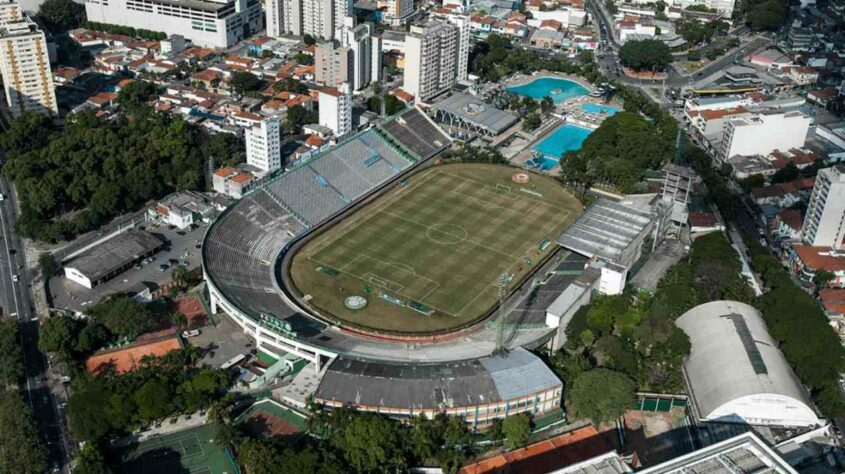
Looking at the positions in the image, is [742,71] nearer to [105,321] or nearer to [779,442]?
[779,442]

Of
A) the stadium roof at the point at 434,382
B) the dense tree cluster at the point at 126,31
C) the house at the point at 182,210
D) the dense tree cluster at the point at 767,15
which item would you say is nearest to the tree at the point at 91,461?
the stadium roof at the point at 434,382

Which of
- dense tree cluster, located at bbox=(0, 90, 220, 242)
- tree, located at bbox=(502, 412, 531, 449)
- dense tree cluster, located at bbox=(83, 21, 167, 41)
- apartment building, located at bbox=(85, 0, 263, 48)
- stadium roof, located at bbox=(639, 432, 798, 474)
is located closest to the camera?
stadium roof, located at bbox=(639, 432, 798, 474)

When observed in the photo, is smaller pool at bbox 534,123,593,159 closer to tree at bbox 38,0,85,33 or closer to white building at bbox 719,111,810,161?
white building at bbox 719,111,810,161

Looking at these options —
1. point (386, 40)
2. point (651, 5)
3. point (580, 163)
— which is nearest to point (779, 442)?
point (580, 163)

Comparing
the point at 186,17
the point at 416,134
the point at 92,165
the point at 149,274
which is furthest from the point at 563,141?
the point at 186,17

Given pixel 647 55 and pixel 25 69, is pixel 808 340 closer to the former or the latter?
pixel 647 55

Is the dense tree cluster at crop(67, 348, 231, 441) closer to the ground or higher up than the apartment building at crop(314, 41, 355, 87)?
closer to the ground

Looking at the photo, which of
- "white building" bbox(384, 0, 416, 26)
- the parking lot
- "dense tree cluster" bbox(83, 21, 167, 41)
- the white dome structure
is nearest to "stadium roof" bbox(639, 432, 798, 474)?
the white dome structure
